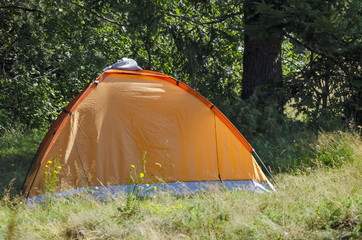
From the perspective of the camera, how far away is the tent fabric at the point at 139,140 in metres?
7.07

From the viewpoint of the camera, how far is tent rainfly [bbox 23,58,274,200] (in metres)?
7.07

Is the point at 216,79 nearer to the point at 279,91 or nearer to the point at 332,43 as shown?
the point at 279,91

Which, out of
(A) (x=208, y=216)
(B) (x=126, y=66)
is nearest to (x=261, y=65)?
(B) (x=126, y=66)

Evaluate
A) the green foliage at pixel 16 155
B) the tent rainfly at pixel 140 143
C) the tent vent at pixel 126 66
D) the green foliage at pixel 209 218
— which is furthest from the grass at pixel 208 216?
the tent vent at pixel 126 66

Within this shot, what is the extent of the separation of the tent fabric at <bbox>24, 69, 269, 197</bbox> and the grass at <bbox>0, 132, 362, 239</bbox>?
0.51 meters

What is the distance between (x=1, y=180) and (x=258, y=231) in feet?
15.4

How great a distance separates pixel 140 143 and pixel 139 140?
4cm

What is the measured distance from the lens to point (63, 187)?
6.86 metres

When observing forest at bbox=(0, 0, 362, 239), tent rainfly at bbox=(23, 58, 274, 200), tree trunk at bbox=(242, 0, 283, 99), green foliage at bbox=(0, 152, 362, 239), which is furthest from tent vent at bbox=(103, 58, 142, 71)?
tree trunk at bbox=(242, 0, 283, 99)

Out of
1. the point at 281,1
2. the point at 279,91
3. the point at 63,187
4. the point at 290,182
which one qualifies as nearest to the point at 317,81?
the point at 279,91

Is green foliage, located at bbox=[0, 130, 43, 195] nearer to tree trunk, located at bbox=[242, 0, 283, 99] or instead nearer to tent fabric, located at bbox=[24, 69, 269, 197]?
Result: tent fabric, located at bbox=[24, 69, 269, 197]

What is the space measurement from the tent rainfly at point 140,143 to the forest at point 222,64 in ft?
3.47

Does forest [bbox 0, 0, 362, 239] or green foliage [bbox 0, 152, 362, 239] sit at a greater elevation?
forest [bbox 0, 0, 362, 239]

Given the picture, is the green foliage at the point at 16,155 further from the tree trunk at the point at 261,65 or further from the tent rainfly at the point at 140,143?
the tree trunk at the point at 261,65
